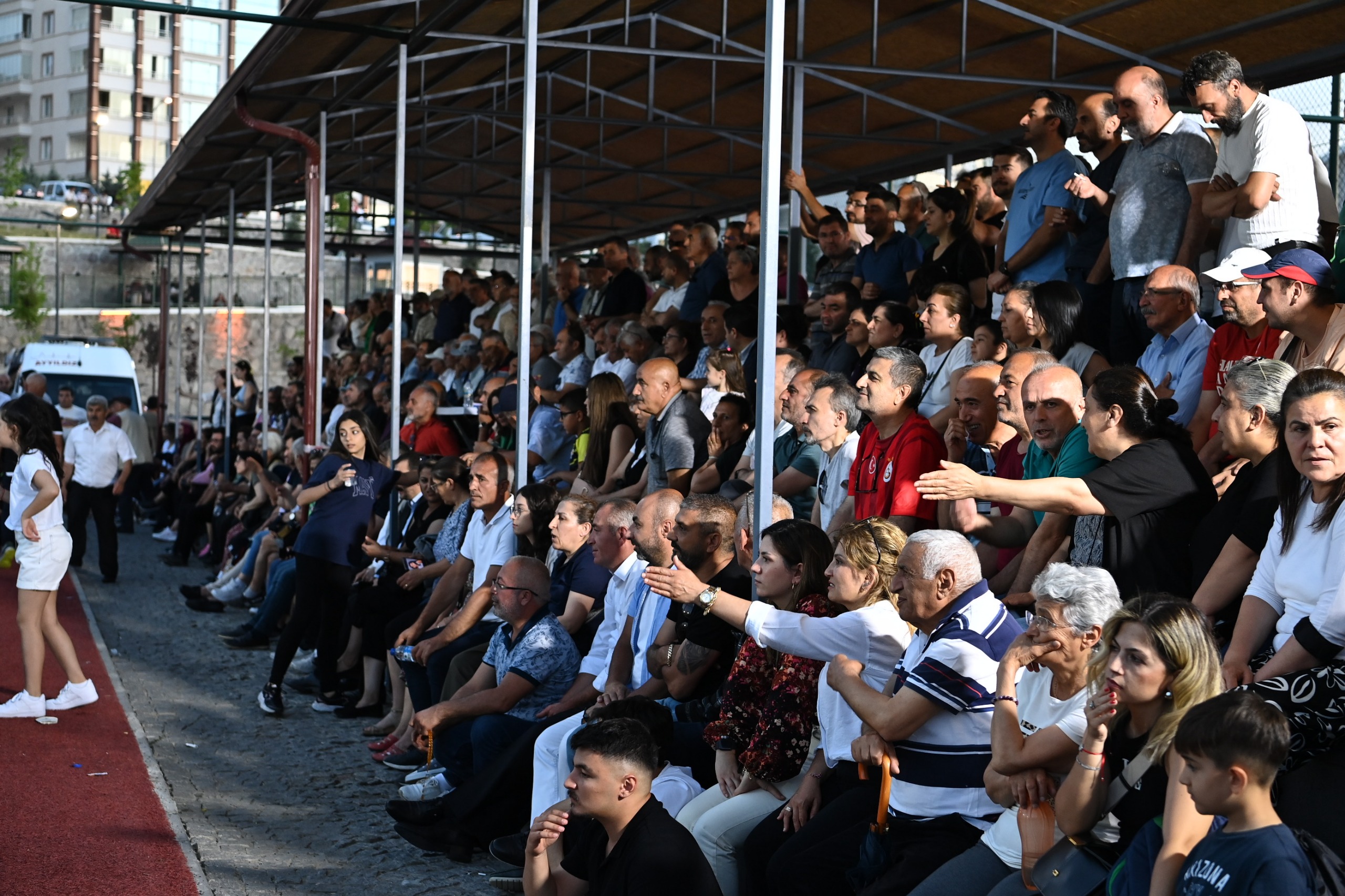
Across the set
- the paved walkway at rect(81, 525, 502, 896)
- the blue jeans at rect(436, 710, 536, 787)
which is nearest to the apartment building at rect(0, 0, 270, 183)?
the paved walkway at rect(81, 525, 502, 896)

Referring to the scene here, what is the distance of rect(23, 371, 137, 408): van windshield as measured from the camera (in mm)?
20781

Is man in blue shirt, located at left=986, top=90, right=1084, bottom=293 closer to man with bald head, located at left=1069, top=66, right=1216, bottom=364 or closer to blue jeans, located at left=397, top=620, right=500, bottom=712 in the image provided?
man with bald head, located at left=1069, top=66, right=1216, bottom=364

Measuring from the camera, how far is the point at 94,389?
21.0 meters

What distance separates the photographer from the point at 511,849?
6.35m

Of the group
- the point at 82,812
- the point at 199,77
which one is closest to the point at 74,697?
the point at 82,812

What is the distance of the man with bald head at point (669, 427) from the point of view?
844 centimetres

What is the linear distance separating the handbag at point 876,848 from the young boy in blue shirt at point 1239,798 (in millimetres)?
1346

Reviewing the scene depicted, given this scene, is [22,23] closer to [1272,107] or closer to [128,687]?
[128,687]

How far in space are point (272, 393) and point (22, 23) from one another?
223 ft

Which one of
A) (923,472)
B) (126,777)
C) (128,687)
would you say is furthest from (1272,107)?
(128,687)

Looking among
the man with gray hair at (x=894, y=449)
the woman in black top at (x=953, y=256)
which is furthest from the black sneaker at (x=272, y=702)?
the woman in black top at (x=953, y=256)

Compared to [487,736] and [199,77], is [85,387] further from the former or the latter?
[199,77]

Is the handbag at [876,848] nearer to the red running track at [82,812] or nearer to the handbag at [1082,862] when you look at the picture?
the handbag at [1082,862]

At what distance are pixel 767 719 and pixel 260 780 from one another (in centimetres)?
391
